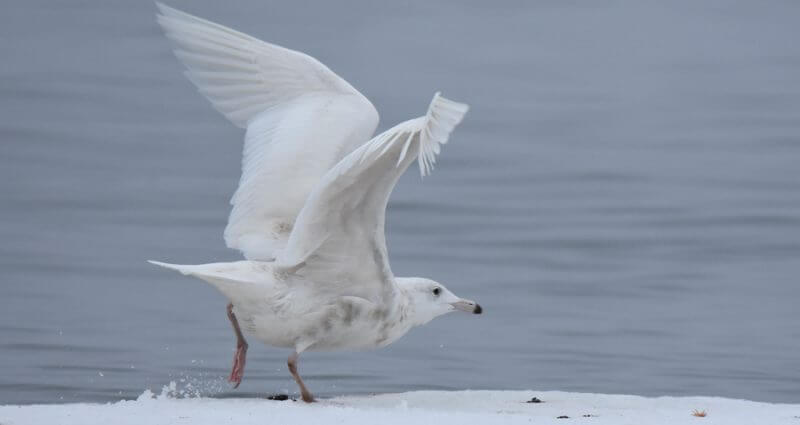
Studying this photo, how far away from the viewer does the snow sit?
679 centimetres

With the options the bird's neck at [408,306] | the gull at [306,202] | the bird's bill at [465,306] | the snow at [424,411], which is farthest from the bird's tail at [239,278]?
the bird's bill at [465,306]

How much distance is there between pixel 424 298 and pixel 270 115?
1.27m

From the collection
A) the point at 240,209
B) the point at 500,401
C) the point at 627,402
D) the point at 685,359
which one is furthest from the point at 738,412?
the point at 685,359

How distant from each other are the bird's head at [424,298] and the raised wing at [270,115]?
0.61 metres

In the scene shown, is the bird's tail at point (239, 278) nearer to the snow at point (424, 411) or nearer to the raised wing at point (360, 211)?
the raised wing at point (360, 211)

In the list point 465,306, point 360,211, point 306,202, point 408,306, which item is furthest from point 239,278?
point 465,306

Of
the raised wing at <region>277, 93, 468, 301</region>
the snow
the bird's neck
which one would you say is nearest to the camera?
the raised wing at <region>277, 93, 468, 301</region>

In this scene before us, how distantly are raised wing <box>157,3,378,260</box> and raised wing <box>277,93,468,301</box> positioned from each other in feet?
1.33

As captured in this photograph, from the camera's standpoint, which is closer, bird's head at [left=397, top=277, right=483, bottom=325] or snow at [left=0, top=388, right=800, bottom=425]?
snow at [left=0, top=388, right=800, bottom=425]

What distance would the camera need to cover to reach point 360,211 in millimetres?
7371

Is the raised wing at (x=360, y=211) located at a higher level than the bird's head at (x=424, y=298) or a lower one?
higher

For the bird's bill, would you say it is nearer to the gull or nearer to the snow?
the gull

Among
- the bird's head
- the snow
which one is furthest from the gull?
the snow

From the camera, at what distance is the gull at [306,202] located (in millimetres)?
7148
